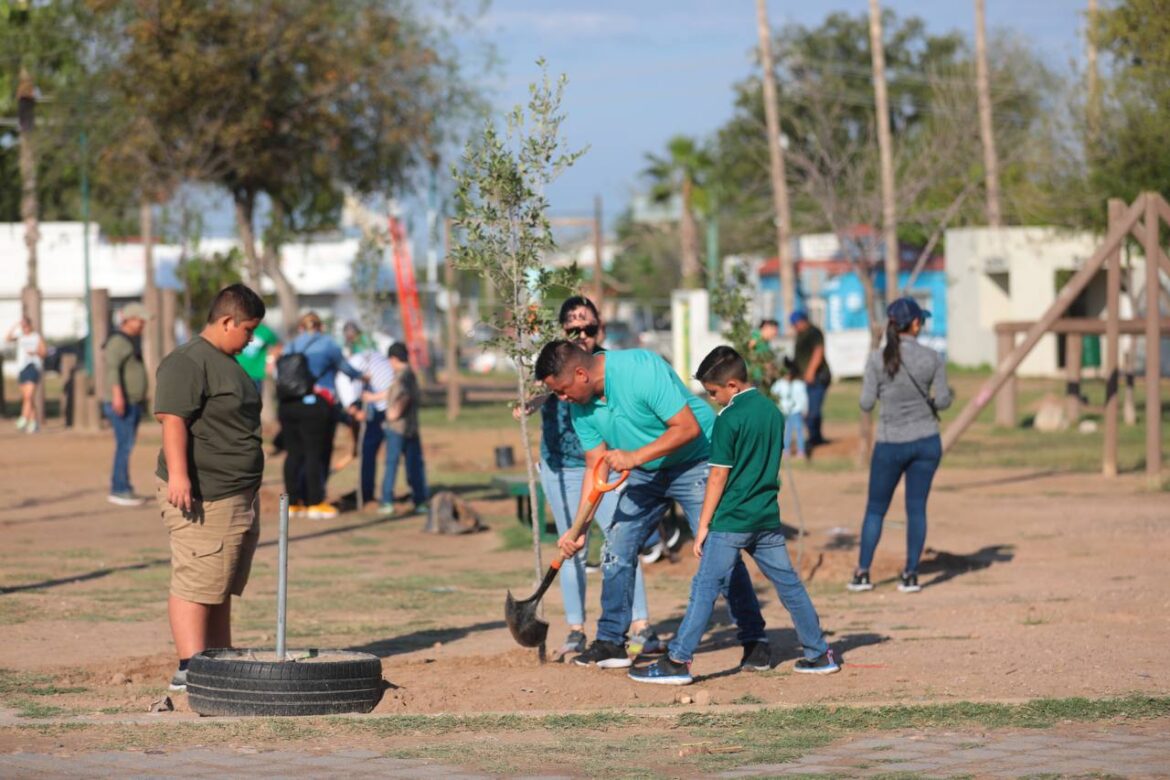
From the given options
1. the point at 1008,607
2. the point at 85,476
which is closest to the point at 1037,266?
the point at 85,476

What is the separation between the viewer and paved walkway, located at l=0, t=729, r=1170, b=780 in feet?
19.6

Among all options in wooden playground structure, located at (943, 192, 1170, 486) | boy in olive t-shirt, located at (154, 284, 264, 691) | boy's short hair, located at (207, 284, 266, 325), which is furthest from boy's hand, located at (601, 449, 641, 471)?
wooden playground structure, located at (943, 192, 1170, 486)

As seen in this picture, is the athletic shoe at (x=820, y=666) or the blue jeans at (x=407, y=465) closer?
the athletic shoe at (x=820, y=666)

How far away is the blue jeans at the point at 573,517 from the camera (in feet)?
28.0

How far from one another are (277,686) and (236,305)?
1.73m

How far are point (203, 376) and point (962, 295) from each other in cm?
4074

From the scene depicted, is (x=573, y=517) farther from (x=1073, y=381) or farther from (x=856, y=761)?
→ (x=1073, y=381)

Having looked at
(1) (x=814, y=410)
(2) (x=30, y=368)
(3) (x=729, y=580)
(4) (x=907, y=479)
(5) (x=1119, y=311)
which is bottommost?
(3) (x=729, y=580)

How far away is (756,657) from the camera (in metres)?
8.46

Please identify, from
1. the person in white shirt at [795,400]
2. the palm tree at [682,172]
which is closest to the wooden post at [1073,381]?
the person in white shirt at [795,400]

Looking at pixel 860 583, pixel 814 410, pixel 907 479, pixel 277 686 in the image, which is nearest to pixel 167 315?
pixel 814 410

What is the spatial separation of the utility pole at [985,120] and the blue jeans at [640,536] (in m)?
29.2

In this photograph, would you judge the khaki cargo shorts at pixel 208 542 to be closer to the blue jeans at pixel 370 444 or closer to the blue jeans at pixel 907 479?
the blue jeans at pixel 907 479

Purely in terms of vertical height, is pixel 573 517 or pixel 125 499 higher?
pixel 573 517
